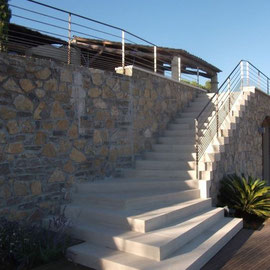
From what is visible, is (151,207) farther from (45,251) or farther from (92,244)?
(45,251)

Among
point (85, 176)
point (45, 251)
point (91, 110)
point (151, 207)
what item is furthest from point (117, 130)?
point (45, 251)

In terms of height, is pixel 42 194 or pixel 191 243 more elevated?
pixel 42 194

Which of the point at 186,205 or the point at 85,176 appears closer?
the point at 186,205

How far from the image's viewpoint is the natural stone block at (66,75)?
19.2ft

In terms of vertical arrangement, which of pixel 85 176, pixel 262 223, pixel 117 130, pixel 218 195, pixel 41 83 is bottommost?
pixel 262 223

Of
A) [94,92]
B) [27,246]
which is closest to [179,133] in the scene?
[94,92]

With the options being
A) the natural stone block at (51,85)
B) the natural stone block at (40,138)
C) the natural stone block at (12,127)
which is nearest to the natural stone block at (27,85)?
the natural stone block at (51,85)

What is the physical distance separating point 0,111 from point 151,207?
295cm

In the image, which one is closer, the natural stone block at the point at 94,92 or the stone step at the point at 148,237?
the stone step at the point at 148,237

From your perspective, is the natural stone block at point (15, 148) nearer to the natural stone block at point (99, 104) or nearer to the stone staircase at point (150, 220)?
the stone staircase at point (150, 220)

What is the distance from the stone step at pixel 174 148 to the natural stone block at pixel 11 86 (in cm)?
400

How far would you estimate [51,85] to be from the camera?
5.64 meters

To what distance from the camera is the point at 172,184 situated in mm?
6613

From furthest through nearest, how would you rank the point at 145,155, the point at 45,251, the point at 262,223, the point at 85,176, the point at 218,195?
1. the point at 145,155
2. the point at 218,195
3. the point at 262,223
4. the point at 85,176
5. the point at 45,251
